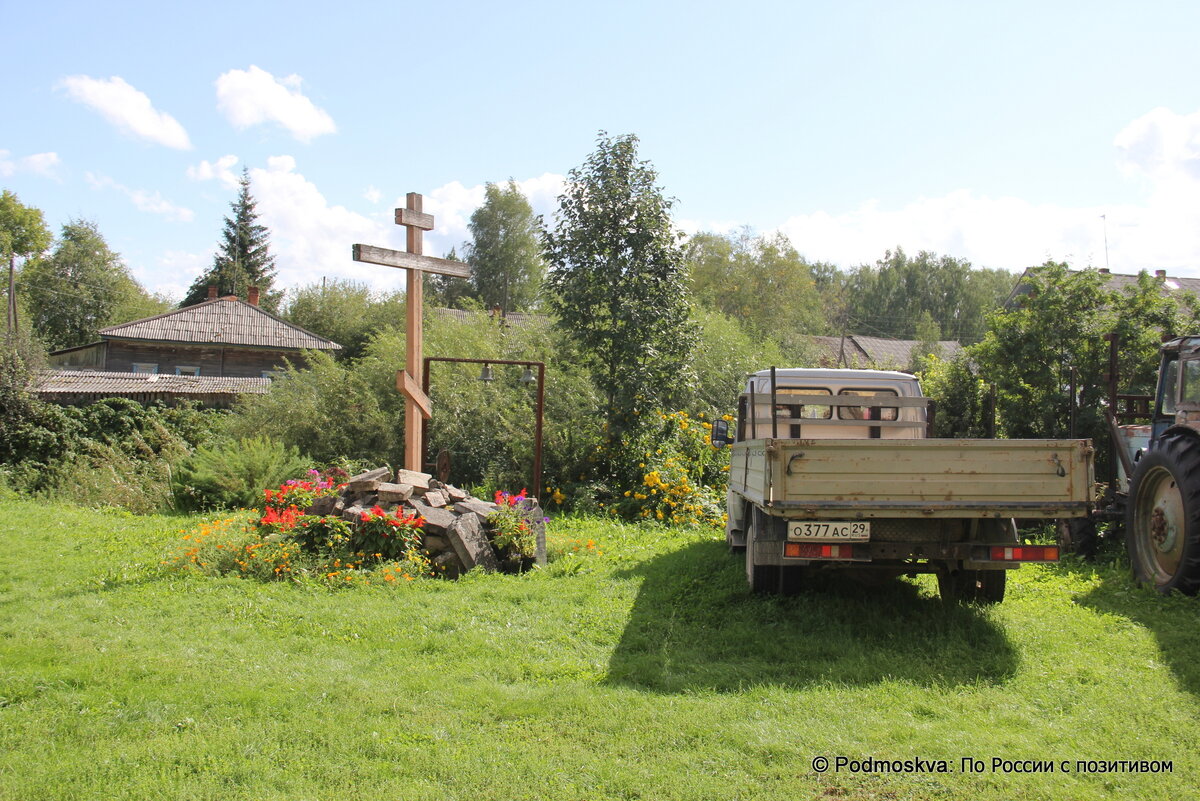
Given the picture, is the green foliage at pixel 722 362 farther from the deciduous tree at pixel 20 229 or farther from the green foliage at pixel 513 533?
the deciduous tree at pixel 20 229

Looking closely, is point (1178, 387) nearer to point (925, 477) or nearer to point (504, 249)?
point (925, 477)

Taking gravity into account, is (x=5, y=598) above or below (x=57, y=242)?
below

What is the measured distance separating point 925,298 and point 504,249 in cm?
3644

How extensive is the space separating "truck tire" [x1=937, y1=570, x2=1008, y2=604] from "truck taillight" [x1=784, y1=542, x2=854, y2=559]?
1.13 m

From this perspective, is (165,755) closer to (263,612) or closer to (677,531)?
(263,612)

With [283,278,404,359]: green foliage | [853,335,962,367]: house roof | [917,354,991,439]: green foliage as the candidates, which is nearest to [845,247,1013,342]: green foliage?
[853,335,962,367]: house roof

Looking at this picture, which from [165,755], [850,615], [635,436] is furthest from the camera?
[635,436]

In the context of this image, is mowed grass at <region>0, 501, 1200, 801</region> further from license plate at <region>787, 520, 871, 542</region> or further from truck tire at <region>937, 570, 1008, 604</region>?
license plate at <region>787, 520, 871, 542</region>

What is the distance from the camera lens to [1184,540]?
260 inches

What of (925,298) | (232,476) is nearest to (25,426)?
(232,476)

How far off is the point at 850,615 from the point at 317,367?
13122 millimetres

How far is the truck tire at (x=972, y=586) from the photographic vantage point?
20.7 feet

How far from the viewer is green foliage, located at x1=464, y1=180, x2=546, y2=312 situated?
160ft

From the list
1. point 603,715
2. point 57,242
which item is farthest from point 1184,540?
point 57,242
